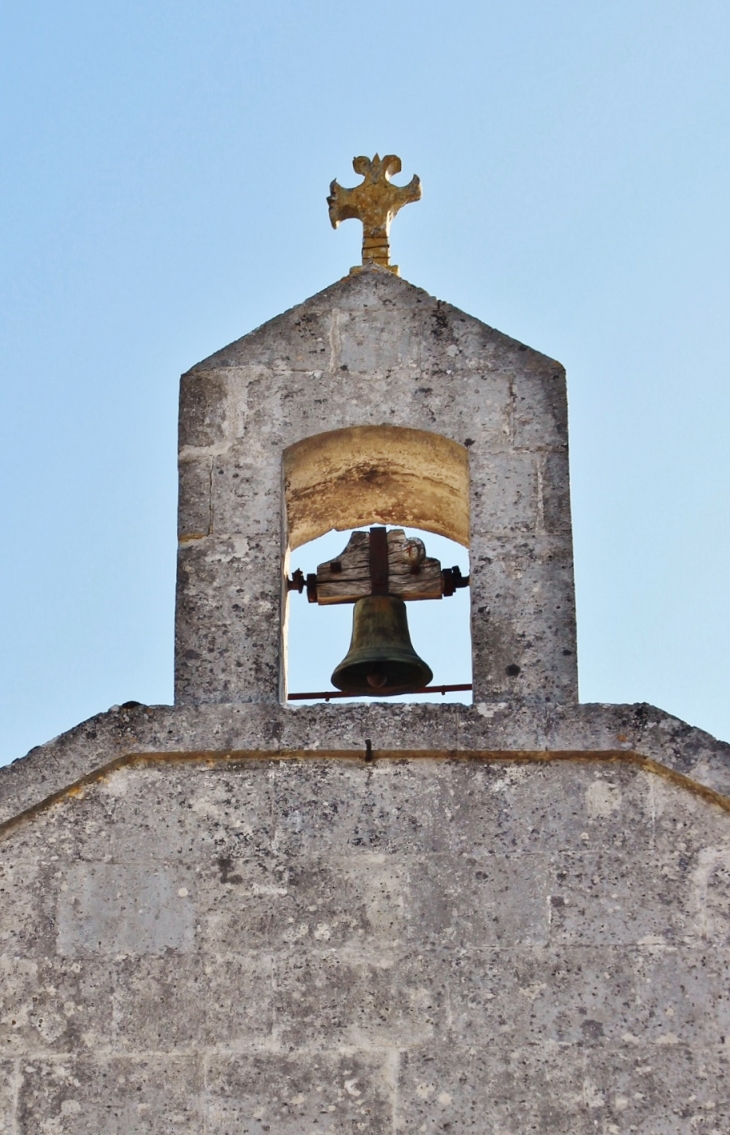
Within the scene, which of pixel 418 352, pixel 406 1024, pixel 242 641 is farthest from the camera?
pixel 418 352

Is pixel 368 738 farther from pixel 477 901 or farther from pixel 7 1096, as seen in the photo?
pixel 7 1096

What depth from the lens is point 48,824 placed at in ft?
24.9

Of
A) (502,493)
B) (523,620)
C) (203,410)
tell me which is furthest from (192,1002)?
(203,410)

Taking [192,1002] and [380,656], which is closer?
[192,1002]

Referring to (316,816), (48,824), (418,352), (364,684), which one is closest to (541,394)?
(418,352)

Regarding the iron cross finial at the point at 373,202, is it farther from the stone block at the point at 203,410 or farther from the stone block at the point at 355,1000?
the stone block at the point at 355,1000

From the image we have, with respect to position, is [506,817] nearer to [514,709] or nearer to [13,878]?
[514,709]

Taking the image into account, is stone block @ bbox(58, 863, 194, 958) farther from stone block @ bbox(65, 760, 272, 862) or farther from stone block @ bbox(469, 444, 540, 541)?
stone block @ bbox(469, 444, 540, 541)

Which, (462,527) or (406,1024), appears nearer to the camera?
(406,1024)

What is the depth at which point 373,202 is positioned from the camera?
9.11 metres

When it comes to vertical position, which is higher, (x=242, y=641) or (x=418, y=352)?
(x=418, y=352)

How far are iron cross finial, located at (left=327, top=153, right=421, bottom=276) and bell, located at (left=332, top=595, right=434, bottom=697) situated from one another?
55.9 inches

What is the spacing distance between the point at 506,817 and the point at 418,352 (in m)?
1.91

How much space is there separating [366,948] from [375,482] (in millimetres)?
2000
